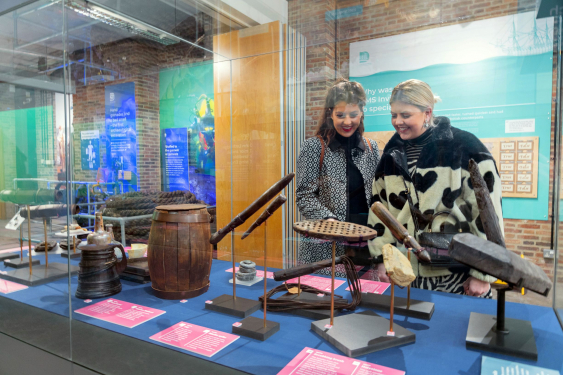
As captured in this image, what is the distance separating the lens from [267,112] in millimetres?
1622

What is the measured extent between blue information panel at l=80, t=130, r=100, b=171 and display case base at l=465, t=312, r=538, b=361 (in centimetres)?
186

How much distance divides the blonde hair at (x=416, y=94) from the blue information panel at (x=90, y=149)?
1.54 m

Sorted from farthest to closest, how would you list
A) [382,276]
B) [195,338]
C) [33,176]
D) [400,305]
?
1. [33,176]
2. [382,276]
3. [400,305]
4. [195,338]

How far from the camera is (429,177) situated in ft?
4.09

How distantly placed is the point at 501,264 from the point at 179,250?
1.15 metres

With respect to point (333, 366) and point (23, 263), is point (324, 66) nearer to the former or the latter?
point (333, 366)

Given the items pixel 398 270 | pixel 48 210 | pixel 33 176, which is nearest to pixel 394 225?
pixel 398 270

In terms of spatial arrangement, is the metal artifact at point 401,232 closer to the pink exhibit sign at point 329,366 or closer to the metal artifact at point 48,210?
the pink exhibit sign at point 329,366

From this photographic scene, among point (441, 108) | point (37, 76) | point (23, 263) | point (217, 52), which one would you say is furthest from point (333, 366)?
point (37, 76)

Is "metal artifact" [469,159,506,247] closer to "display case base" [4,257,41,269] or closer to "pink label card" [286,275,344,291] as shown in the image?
"pink label card" [286,275,344,291]

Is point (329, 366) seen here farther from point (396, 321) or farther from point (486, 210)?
point (486, 210)

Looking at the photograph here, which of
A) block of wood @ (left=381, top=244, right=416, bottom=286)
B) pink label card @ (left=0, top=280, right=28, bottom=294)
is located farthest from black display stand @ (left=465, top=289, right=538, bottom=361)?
pink label card @ (left=0, top=280, right=28, bottom=294)

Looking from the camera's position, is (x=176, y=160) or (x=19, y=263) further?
A: (x=19, y=263)

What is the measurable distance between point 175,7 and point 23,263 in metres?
1.92
